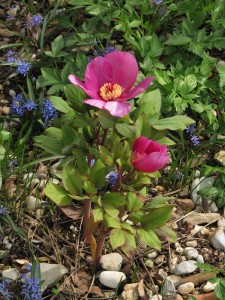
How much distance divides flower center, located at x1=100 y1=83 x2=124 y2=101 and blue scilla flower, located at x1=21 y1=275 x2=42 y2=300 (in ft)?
2.12

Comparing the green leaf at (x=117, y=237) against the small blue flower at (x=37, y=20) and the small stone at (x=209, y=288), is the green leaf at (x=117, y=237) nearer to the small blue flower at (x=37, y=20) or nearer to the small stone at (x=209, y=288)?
the small stone at (x=209, y=288)

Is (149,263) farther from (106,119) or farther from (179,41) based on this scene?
(179,41)

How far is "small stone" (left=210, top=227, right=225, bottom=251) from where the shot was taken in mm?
2301

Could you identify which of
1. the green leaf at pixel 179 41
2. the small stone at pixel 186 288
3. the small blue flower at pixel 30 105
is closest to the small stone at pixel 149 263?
the small stone at pixel 186 288

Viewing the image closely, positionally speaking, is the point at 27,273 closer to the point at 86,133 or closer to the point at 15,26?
the point at 86,133

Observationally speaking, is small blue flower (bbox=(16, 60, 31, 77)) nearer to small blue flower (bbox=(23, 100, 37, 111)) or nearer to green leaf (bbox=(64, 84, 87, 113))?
small blue flower (bbox=(23, 100, 37, 111))

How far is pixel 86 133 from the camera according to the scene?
1.95 m

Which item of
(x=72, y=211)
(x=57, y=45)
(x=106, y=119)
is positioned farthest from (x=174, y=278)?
(x=57, y=45)

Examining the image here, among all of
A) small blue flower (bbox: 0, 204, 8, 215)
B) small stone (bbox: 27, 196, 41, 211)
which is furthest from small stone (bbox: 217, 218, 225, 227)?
small blue flower (bbox: 0, 204, 8, 215)

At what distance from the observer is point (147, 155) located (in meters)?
1.77

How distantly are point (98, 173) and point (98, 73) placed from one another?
0.94 ft

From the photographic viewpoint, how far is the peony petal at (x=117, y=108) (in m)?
1.71

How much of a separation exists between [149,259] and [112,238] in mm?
424

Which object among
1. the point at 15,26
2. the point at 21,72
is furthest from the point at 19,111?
the point at 15,26
